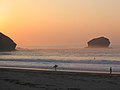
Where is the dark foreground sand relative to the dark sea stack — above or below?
below

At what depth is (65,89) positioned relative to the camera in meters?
19.6

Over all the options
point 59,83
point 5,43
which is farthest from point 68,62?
point 5,43

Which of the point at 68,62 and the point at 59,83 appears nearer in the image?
the point at 59,83

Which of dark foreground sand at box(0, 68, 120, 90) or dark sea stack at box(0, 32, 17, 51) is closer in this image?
dark foreground sand at box(0, 68, 120, 90)

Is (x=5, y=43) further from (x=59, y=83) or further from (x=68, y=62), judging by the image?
(x=59, y=83)

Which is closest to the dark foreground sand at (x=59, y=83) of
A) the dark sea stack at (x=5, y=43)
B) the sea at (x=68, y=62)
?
the sea at (x=68, y=62)

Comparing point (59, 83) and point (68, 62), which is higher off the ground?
point (68, 62)

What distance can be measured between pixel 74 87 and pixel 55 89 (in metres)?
1.84

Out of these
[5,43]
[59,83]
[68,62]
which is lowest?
[59,83]

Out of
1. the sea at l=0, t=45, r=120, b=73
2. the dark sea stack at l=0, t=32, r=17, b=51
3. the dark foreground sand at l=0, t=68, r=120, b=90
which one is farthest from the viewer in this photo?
the dark sea stack at l=0, t=32, r=17, b=51

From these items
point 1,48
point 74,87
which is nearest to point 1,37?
point 1,48

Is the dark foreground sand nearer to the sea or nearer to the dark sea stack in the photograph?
the sea

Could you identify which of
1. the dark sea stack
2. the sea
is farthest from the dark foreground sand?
the dark sea stack

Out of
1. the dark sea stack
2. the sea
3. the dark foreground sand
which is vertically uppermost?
the dark sea stack
